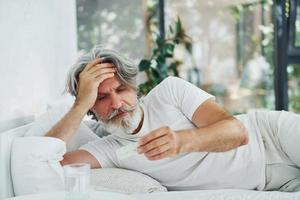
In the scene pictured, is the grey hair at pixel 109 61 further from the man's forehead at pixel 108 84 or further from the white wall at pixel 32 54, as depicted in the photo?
the white wall at pixel 32 54

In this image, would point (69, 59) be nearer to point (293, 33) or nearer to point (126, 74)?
point (126, 74)

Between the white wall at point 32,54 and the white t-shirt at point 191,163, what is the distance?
0.37 metres

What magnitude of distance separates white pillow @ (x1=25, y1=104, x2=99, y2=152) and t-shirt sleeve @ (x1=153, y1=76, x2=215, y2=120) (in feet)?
1.24

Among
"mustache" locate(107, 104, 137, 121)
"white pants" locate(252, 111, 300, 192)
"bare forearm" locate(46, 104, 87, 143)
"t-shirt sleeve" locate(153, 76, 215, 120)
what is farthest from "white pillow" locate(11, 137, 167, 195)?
"white pants" locate(252, 111, 300, 192)

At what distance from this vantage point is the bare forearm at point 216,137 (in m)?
1.68

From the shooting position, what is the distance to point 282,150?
6.64 feet

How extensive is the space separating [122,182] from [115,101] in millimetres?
332

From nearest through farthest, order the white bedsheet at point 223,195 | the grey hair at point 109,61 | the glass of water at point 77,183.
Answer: the glass of water at point 77,183
the white bedsheet at point 223,195
the grey hair at point 109,61

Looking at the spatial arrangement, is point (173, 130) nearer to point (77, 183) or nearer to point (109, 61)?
point (109, 61)

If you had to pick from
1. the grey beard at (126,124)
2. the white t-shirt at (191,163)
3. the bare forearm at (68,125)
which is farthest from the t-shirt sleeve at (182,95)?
the bare forearm at (68,125)

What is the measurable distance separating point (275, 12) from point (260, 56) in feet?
1.51

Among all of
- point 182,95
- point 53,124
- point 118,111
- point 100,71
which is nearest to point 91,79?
point 100,71

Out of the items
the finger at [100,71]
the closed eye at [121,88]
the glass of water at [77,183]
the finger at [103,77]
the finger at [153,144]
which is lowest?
the glass of water at [77,183]

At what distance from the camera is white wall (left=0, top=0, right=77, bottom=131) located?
6.21 ft
